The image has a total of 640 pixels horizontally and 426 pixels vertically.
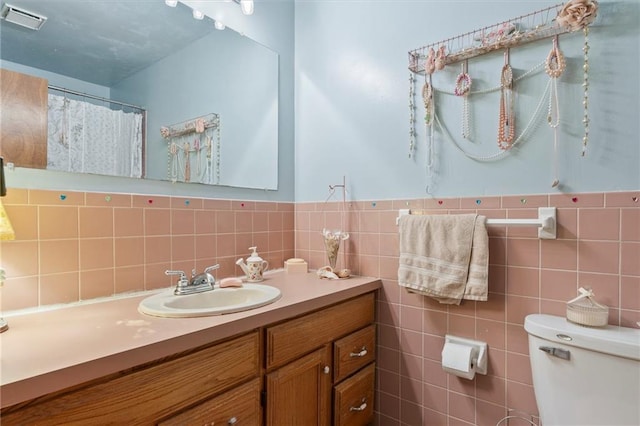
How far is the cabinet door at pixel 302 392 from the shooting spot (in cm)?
107

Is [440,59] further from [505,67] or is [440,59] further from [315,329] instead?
[315,329]

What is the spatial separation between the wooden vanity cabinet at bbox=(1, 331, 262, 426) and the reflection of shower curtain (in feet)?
2.50

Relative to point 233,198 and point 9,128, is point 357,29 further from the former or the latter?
point 9,128

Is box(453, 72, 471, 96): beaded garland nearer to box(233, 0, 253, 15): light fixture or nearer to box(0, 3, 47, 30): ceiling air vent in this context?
box(233, 0, 253, 15): light fixture

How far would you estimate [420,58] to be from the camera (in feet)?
4.82

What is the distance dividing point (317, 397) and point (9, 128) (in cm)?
138

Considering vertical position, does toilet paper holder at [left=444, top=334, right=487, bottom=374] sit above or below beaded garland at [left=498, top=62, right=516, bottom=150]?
below

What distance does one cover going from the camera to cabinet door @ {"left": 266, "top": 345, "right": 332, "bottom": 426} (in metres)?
1.07

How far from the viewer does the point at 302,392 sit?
46.3 inches

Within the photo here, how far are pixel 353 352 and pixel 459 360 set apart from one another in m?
0.43

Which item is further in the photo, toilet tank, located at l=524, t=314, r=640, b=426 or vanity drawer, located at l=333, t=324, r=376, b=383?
vanity drawer, located at l=333, t=324, r=376, b=383

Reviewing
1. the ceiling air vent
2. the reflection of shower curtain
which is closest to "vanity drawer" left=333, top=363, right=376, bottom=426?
the reflection of shower curtain

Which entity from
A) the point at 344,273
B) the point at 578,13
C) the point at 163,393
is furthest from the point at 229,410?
the point at 578,13

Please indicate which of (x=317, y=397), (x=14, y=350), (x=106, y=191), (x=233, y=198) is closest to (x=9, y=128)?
(x=106, y=191)
